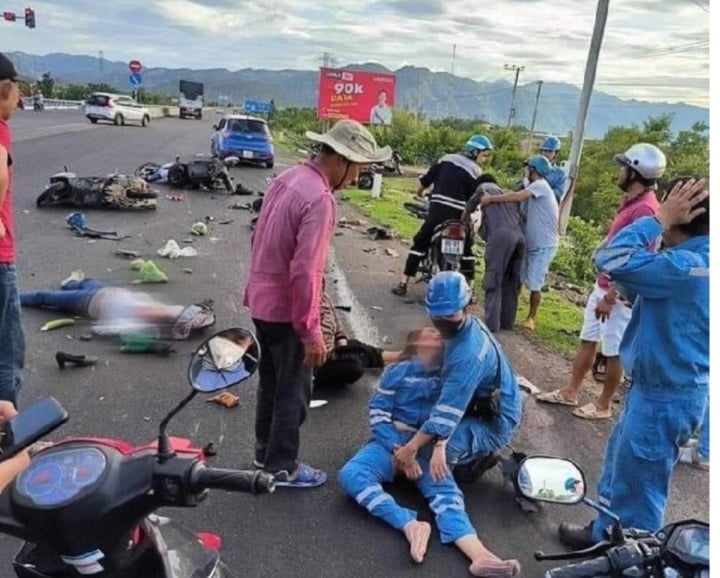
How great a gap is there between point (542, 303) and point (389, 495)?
5319mm

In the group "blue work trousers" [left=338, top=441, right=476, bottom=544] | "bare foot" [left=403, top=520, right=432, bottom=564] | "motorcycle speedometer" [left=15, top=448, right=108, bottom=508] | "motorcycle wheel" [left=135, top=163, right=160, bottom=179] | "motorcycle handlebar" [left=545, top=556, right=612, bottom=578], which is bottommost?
"motorcycle wheel" [left=135, top=163, right=160, bottom=179]

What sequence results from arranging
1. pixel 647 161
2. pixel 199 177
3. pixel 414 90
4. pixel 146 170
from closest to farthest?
pixel 647 161, pixel 199 177, pixel 146 170, pixel 414 90

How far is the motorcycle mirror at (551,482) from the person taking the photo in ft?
6.22

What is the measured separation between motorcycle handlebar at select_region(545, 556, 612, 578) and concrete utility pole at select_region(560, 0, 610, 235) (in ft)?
36.8

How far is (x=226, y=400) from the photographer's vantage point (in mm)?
4734

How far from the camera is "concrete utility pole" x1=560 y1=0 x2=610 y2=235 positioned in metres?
12.6

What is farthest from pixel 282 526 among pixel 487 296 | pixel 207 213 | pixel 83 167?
pixel 83 167

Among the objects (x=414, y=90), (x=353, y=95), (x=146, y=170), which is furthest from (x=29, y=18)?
(x=414, y=90)

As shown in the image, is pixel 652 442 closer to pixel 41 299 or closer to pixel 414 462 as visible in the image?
pixel 414 462

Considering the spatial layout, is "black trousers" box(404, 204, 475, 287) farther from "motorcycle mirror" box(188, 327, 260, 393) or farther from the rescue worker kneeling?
"motorcycle mirror" box(188, 327, 260, 393)

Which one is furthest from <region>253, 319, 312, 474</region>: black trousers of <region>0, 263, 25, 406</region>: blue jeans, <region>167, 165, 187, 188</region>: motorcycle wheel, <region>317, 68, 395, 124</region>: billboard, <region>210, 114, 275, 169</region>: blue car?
<region>317, 68, 395, 124</region>: billboard

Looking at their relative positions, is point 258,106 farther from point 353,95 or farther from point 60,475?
point 60,475

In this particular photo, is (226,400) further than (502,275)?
No

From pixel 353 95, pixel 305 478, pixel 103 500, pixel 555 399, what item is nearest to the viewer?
pixel 103 500
